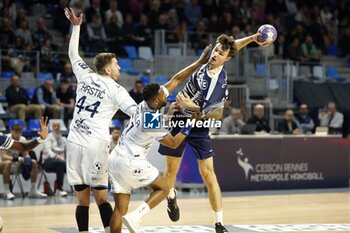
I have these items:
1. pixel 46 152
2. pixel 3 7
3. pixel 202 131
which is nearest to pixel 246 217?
pixel 202 131

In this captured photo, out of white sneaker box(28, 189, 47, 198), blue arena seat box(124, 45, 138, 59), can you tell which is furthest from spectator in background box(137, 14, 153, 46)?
white sneaker box(28, 189, 47, 198)

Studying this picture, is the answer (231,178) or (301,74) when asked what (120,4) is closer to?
(301,74)

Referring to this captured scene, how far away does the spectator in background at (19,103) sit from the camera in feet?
64.2

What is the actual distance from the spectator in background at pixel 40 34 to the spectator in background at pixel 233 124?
5.60m

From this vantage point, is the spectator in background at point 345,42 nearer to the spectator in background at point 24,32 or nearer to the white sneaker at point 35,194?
the spectator in background at point 24,32

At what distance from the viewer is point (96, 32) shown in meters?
23.5

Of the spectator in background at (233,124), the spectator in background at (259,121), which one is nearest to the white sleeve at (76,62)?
the spectator in background at (233,124)

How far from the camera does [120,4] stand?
25438mm

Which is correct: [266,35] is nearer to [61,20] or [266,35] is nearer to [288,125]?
[288,125]

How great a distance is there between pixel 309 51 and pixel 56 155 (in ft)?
41.6

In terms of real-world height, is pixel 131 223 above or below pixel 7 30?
below

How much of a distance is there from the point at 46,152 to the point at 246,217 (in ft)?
18.6

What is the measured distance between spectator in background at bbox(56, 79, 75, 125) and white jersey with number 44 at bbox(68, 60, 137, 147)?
10.4m

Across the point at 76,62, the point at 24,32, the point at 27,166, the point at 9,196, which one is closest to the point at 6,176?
the point at 9,196
